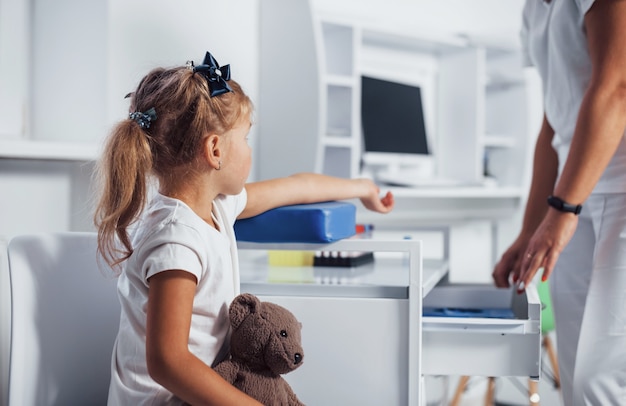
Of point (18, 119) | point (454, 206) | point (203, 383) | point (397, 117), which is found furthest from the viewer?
point (454, 206)

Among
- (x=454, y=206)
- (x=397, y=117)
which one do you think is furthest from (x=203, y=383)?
(x=454, y=206)

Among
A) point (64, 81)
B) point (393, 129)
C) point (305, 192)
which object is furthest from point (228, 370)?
point (393, 129)

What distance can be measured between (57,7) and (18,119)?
0.90 ft

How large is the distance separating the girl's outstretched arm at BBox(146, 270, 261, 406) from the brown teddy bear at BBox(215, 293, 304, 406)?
48 mm

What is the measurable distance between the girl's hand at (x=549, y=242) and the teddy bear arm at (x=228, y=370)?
55 cm

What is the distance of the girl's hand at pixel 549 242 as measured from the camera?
48.5 inches

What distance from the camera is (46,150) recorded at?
1419 mm

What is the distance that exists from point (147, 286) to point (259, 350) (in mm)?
182

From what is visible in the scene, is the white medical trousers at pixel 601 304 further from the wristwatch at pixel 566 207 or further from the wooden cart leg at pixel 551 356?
the wooden cart leg at pixel 551 356

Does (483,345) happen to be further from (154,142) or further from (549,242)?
(154,142)

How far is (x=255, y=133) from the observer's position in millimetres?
2418

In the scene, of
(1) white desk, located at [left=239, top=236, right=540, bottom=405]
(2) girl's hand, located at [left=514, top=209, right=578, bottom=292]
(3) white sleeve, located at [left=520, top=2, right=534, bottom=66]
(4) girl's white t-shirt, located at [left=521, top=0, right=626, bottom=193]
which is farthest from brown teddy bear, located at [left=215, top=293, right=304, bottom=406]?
(3) white sleeve, located at [left=520, top=2, right=534, bottom=66]

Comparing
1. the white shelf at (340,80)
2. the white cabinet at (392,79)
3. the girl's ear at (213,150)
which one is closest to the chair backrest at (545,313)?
the white cabinet at (392,79)

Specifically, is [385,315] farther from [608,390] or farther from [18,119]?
[18,119]
